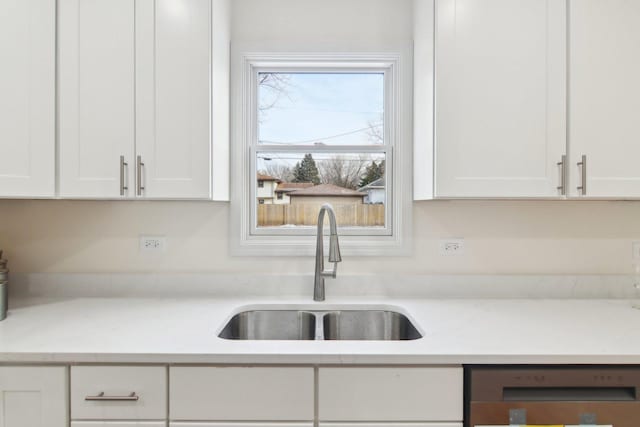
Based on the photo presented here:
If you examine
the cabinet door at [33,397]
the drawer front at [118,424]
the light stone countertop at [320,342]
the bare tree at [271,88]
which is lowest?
the drawer front at [118,424]

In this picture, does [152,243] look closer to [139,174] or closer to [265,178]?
[139,174]

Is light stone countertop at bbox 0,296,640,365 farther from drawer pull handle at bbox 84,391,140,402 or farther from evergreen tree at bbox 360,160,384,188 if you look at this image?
evergreen tree at bbox 360,160,384,188

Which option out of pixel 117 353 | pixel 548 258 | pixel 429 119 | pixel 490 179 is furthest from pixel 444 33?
pixel 117 353

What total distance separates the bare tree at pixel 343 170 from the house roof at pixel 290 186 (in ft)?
0.29

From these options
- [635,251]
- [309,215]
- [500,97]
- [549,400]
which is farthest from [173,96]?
[635,251]

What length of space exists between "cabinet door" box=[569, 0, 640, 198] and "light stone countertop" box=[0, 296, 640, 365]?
0.55m

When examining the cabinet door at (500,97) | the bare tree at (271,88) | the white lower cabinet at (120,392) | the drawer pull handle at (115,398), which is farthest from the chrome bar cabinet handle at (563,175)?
the drawer pull handle at (115,398)

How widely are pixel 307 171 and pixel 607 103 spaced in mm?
1323

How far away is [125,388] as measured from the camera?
1.10 meters

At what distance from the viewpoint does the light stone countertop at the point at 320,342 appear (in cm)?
108

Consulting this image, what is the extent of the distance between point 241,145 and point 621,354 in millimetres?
1686

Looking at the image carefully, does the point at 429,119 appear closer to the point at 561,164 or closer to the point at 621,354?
the point at 561,164

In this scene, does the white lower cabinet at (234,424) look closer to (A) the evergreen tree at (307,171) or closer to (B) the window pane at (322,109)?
(A) the evergreen tree at (307,171)

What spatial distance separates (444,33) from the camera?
1416 mm
